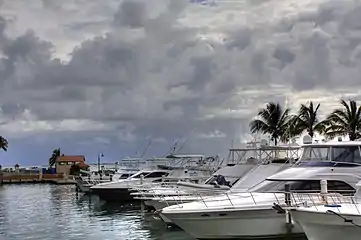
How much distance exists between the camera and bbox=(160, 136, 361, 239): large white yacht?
22891 millimetres

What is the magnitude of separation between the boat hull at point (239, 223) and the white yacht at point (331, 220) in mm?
3498

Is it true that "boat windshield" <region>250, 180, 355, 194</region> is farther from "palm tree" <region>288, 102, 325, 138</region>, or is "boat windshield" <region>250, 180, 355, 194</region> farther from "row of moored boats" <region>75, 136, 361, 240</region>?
"palm tree" <region>288, 102, 325, 138</region>

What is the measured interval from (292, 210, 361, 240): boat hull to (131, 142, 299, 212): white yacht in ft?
30.5

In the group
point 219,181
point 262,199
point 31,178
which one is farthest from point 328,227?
point 31,178

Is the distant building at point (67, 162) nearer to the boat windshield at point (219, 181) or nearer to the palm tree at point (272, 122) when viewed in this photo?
the palm tree at point (272, 122)

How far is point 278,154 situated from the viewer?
35875mm

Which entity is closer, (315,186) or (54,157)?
(315,186)

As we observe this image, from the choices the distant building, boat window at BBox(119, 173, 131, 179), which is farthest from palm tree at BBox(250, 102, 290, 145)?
the distant building

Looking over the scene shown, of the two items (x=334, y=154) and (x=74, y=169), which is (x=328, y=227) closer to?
(x=334, y=154)

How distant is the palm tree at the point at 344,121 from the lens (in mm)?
48406

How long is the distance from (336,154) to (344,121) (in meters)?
24.8

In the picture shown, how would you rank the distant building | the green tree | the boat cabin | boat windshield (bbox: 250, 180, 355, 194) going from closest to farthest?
boat windshield (bbox: 250, 180, 355, 194)
the boat cabin
the green tree
the distant building

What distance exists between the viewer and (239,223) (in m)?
23.0

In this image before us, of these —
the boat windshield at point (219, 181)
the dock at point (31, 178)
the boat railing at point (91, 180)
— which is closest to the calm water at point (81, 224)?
the boat windshield at point (219, 181)
